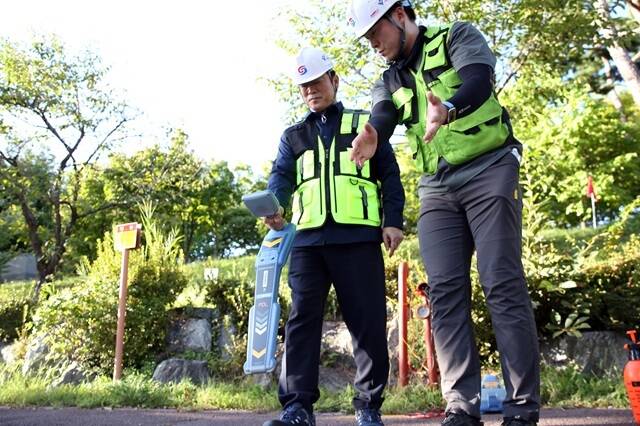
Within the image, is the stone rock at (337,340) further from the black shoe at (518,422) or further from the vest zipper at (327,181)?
the black shoe at (518,422)

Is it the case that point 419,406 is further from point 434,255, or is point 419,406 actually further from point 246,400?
point 434,255

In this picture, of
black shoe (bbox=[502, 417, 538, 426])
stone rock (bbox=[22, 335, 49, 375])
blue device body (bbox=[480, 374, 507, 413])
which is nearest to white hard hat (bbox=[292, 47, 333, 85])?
black shoe (bbox=[502, 417, 538, 426])

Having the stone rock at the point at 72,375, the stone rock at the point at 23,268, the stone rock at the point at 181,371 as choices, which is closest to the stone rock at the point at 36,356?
the stone rock at the point at 72,375

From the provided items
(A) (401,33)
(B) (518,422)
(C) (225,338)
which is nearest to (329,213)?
(A) (401,33)

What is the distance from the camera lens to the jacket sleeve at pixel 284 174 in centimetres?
340

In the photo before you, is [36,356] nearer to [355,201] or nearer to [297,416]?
[297,416]

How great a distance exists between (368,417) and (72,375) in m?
5.26

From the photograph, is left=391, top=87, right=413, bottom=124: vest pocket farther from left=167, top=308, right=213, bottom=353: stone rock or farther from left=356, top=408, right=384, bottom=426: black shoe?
left=167, top=308, right=213, bottom=353: stone rock

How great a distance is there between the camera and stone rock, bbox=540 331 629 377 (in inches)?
223

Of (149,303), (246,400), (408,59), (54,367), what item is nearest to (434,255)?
(408,59)

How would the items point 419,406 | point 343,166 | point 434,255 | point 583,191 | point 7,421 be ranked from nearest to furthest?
point 434,255
point 343,166
point 7,421
point 419,406
point 583,191

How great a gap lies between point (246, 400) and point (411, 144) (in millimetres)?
2858

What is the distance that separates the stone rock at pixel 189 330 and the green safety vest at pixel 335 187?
4671mm

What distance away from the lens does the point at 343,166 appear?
3.23 meters
